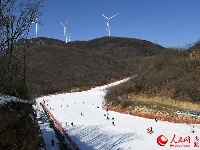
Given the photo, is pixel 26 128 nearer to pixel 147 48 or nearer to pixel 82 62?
pixel 82 62

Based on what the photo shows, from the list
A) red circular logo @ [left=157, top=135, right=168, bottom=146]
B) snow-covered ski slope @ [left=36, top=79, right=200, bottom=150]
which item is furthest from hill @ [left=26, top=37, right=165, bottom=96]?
red circular logo @ [left=157, top=135, right=168, bottom=146]

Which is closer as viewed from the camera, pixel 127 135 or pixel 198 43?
pixel 127 135

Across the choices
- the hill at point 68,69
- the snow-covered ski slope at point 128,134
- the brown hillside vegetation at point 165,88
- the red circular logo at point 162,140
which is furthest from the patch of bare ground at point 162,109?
the hill at point 68,69

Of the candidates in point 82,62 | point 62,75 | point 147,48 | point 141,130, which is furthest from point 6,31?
point 147,48

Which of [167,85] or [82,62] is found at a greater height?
[82,62]

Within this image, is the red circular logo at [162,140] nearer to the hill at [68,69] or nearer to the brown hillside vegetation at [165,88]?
the brown hillside vegetation at [165,88]

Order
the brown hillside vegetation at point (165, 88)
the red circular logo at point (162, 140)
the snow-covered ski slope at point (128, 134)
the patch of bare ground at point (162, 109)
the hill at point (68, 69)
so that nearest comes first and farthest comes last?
the snow-covered ski slope at point (128, 134) → the red circular logo at point (162, 140) → the patch of bare ground at point (162, 109) → the brown hillside vegetation at point (165, 88) → the hill at point (68, 69)

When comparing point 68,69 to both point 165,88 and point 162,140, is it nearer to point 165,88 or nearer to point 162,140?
point 165,88

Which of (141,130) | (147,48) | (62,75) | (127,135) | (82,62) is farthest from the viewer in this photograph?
(147,48)
